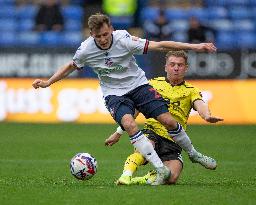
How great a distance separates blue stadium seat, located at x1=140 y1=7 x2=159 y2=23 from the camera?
74.9 ft

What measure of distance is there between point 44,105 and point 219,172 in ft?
27.7

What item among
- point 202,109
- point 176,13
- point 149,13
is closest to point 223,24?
point 176,13

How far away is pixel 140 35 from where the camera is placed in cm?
2058

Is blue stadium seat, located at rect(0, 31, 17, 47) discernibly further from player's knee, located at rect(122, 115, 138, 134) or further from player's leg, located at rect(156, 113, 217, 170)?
player's knee, located at rect(122, 115, 138, 134)

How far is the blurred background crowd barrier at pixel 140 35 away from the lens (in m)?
18.9

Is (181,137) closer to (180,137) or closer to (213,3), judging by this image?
(180,137)

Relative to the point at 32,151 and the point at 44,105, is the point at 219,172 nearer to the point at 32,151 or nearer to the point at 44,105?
the point at 32,151

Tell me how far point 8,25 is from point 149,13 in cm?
350

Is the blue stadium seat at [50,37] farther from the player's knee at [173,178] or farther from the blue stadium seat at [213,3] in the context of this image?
the player's knee at [173,178]

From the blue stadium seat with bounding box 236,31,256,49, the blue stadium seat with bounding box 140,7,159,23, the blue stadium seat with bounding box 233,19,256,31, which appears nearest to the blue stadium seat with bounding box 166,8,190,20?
the blue stadium seat with bounding box 140,7,159,23

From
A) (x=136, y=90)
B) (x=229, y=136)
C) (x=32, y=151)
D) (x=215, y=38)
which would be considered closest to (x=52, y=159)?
(x=32, y=151)

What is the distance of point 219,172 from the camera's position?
11.0 m

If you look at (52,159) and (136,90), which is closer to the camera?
(136,90)

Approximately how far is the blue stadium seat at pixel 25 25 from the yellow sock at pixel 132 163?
44.8 ft
